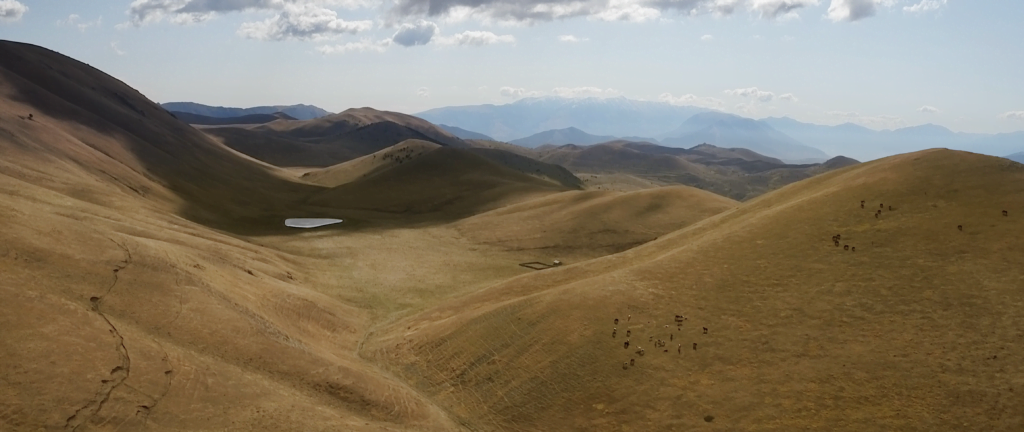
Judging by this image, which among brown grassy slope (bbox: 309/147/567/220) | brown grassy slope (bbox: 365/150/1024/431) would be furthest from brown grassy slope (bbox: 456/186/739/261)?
brown grassy slope (bbox: 365/150/1024/431)

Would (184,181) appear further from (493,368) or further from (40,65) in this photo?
(493,368)

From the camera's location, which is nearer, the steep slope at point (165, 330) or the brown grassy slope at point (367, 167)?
the steep slope at point (165, 330)

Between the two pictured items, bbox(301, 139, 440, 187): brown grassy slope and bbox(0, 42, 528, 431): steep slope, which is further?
bbox(301, 139, 440, 187): brown grassy slope

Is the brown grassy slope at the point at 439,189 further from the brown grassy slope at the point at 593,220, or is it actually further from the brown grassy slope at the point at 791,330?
the brown grassy slope at the point at 791,330

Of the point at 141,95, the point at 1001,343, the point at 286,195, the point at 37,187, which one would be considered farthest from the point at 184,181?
the point at 1001,343

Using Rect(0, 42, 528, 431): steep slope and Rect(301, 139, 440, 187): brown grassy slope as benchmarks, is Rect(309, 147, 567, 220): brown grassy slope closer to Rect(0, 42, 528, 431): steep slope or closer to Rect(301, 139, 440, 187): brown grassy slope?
Rect(301, 139, 440, 187): brown grassy slope

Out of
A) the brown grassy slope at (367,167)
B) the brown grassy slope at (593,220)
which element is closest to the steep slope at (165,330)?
the brown grassy slope at (593,220)
